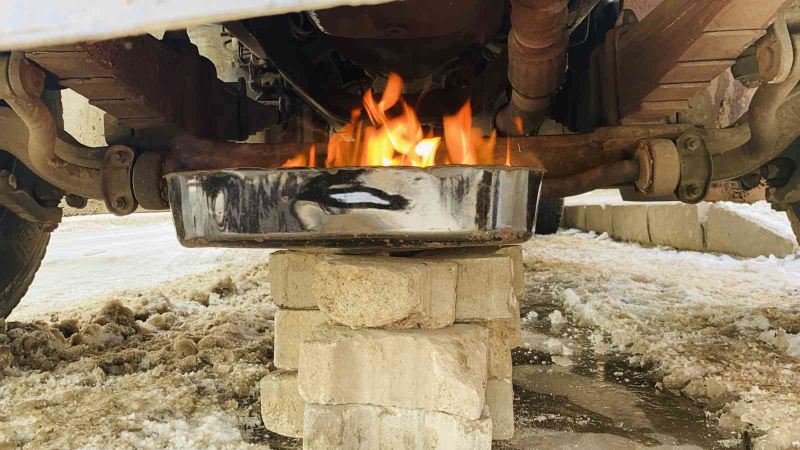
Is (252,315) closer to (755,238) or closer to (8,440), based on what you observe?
(8,440)

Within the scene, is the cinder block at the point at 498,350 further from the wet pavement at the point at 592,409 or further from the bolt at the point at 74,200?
the bolt at the point at 74,200

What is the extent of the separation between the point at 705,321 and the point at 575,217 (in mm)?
5667

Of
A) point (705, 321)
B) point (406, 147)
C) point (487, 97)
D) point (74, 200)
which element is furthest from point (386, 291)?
point (705, 321)

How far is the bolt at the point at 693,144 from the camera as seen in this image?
68.0 inches

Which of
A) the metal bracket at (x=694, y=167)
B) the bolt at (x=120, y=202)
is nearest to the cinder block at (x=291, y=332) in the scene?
the bolt at (x=120, y=202)

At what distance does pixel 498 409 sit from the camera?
140cm

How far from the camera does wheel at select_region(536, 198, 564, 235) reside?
6.52 meters

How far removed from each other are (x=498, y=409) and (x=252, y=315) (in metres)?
1.57

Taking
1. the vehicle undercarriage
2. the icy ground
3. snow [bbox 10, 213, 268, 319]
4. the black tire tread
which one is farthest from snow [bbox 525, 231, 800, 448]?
snow [bbox 10, 213, 268, 319]

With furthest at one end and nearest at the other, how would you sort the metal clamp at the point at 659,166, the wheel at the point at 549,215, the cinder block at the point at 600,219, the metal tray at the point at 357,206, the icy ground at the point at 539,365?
the cinder block at the point at 600,219
the wheel at the point at 549,215
the metal clamp at the point at 659,166
the icy ground at the point at 539,365
the metal tray at the point at 357,206

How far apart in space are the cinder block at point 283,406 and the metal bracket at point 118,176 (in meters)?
0.81

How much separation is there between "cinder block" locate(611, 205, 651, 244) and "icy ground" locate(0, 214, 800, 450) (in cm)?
239

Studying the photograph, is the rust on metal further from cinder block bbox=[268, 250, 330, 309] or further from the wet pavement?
cinder block bbox=[268, 250, 330, 309]

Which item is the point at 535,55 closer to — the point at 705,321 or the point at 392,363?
the point at 392,363
